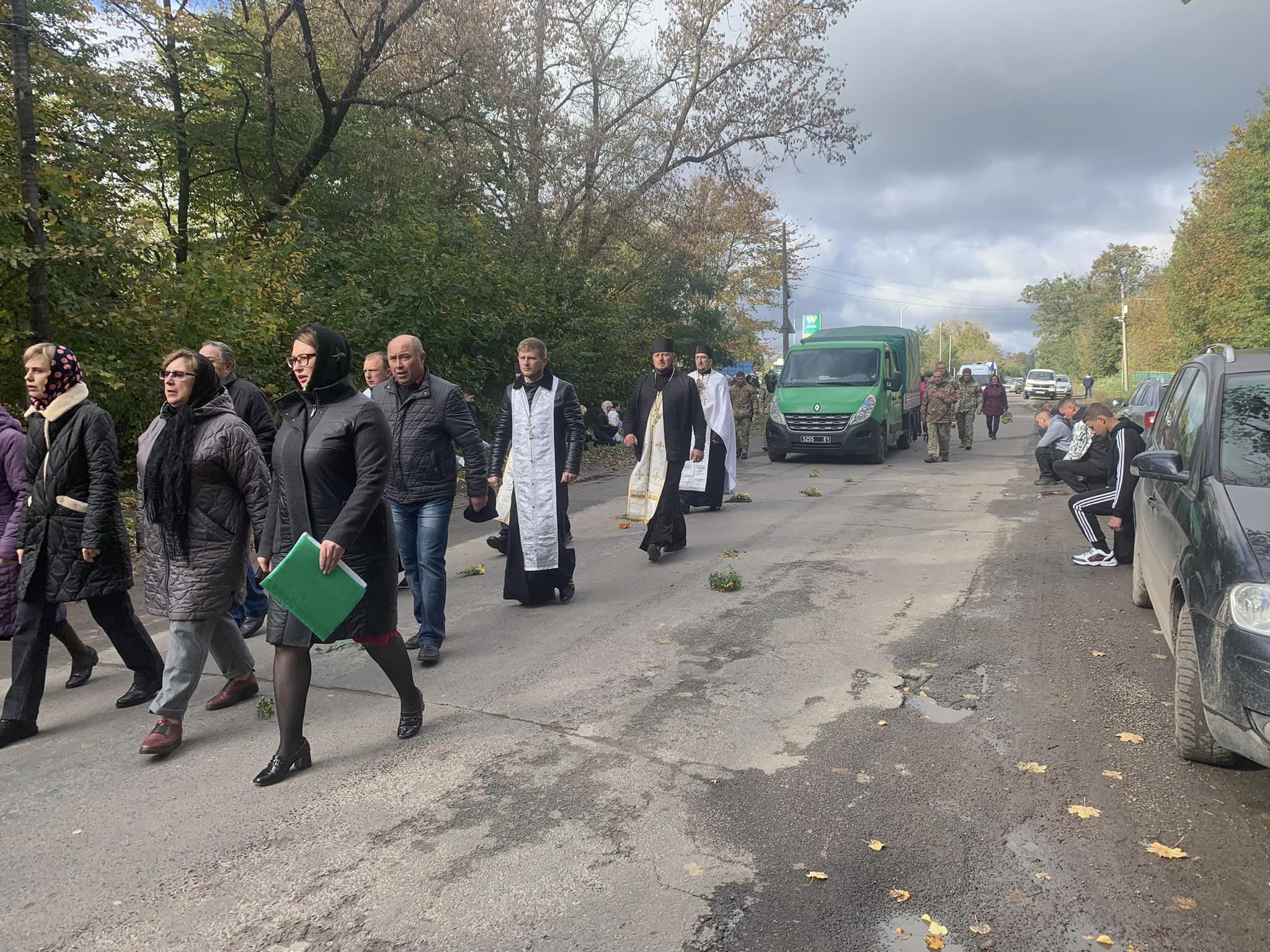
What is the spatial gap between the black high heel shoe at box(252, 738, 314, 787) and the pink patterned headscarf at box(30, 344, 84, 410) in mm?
2150

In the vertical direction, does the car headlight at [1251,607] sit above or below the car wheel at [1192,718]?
above

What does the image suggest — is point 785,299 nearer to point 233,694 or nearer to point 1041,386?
point 1041,386

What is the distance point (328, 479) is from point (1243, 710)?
367 cm

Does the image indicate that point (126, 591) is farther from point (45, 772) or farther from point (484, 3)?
point (484, 3)

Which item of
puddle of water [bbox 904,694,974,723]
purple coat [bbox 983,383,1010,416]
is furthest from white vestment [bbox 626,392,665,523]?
purple coat [bbox 983,383,1010,416]

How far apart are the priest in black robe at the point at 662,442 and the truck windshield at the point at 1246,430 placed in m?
4.49

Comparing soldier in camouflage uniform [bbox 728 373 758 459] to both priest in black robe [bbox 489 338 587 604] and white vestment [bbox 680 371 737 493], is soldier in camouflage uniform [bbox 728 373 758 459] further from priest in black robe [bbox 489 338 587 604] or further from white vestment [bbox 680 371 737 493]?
priest in black robe [bbox 489 338 587 604]

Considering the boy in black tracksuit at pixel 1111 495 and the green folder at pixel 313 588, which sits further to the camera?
the boy in black tracksuit at pixel 1111 495

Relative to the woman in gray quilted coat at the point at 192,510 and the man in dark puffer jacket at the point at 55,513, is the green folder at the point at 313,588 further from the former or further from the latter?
the man in dark puffer jacket at the point at 55,513

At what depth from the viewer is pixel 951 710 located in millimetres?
4695

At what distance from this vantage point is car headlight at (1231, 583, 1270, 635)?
11.0 ft

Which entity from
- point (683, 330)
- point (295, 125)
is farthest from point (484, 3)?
point (683, 330)

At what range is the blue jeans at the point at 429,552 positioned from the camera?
5.69 meters

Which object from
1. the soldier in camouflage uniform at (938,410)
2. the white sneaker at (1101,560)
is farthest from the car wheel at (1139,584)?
the soldier in camouflage uniform at (938,410)
